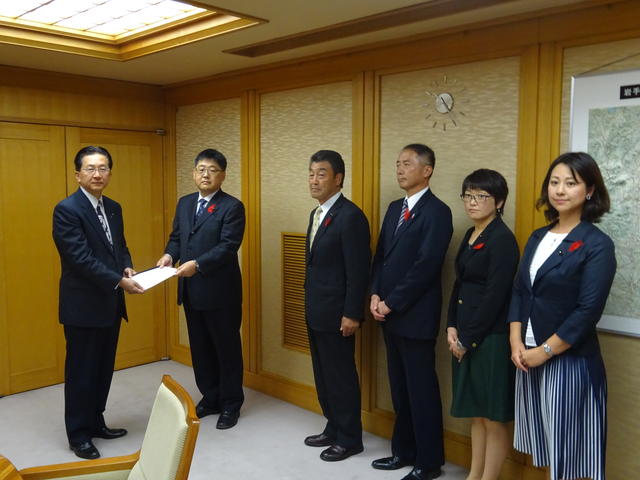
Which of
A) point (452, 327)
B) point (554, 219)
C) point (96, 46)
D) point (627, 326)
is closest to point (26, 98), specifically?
point (96, 46)

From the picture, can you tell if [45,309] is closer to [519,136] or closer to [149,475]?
[149,475]

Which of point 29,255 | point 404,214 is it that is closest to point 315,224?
point 404,214

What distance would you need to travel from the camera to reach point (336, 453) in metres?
3.59

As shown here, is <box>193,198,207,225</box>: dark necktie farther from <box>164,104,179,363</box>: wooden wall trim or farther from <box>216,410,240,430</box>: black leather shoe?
<box>164,104,179,363</box>: wooden wall trim

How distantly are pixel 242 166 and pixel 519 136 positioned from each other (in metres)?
2.24

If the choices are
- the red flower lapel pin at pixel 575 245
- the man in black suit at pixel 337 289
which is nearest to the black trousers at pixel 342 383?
the man in black suit at pixel 337 289

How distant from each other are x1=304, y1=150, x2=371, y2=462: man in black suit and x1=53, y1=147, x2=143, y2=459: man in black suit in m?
1.05

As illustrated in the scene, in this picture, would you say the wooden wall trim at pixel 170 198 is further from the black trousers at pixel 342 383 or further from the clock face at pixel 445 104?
the clock face at pixel 445 104

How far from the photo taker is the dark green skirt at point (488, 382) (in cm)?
290

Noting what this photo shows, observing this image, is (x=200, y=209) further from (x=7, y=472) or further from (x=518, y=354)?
(x=7, y=472)

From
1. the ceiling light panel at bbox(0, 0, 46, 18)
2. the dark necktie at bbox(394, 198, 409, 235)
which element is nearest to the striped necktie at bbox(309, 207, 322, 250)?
the dark necktie at bbox(394, 198, 409, 235)

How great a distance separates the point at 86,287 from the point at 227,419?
124cm

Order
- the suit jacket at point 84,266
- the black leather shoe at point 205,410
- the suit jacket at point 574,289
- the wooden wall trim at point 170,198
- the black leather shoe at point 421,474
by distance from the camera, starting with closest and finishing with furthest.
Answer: the suit jacket at point 574,289
the black leather shoe at point 421,474
the suit jacket at point 84,266
the black leather shoe at point 205,410
the wooden wall trim at point 170,198

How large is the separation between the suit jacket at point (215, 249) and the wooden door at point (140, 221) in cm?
137
